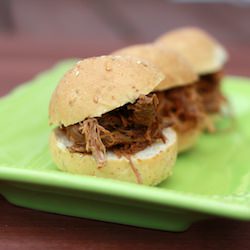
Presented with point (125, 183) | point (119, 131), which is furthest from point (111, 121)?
point (125, 183)

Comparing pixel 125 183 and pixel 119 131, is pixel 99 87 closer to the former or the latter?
pixel 119 131

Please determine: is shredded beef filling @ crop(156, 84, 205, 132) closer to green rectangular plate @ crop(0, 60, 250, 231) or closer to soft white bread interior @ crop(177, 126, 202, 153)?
soft white bread interior @ crop(177, 126, 202, 153)

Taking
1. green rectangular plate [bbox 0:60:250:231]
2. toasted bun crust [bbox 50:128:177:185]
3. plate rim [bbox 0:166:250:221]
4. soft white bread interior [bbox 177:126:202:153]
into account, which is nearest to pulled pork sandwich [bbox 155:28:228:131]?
green rectangular plate [bbox 0:60:250:231]

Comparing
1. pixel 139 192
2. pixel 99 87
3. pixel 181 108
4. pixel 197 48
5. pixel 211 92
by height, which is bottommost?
pixel 211 92

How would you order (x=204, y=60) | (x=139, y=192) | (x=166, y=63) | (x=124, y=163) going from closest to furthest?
1. (x=139, y=192)
2. (x=124, y=163)
3. (x=166, y=63)
4. (x=204, y=60)

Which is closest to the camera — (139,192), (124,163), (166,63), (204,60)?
(139,192)

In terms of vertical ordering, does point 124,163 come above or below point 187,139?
above

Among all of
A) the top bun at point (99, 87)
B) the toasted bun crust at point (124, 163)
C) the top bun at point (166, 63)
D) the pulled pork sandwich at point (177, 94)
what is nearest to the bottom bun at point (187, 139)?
the pulled pork sandwich at point (177, 94)

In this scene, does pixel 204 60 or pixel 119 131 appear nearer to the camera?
pixel 119 131
